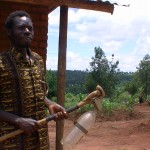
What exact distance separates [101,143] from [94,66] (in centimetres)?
2140

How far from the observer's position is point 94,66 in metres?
31.3

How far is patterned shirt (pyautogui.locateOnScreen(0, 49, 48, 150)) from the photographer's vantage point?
2430mm

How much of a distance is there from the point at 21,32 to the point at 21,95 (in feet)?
1.31

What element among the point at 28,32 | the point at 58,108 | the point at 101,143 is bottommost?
the point at 101,143

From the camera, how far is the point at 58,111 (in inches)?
101

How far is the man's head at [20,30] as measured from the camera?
2443 mm

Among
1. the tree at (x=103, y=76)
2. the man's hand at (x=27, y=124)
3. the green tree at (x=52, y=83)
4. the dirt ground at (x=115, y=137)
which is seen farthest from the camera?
the tree at (x=103, y=76)

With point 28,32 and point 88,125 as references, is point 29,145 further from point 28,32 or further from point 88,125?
point 28,32

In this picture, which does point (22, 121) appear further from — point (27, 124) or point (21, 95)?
point (21, 95)

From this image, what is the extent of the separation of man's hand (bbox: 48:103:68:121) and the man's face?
1.45ft

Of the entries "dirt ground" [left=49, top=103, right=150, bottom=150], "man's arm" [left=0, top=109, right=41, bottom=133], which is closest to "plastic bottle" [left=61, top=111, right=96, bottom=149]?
"man's arm" [left=0, top=109, right=41, bottom=133]

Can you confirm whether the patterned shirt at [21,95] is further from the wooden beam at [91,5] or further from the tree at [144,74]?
the tree at [144,74]

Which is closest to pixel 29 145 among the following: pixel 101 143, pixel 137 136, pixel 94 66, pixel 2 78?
pixel 2 78

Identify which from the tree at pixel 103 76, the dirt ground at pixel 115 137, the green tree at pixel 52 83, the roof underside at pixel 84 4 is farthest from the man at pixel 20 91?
the tree at pixel 103 76
